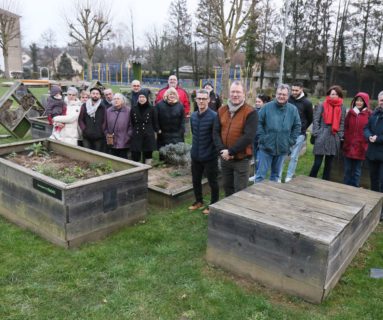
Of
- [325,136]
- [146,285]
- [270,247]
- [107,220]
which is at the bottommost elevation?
[146,285]

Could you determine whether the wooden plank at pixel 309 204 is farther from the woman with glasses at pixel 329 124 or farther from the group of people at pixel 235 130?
the woman with glasses at pixel 329 124

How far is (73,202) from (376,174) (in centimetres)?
Result: 425

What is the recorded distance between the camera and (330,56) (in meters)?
37.4

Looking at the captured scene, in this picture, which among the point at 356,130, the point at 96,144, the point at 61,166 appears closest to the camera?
the point at 61,166

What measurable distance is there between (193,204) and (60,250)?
6.92 ft

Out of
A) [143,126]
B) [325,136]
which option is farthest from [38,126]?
[325,136]

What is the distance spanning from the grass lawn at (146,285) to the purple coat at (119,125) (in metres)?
1.94

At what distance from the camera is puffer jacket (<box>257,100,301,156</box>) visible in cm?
525

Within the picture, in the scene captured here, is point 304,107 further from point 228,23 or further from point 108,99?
point 228,23

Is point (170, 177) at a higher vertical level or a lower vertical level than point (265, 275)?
higher

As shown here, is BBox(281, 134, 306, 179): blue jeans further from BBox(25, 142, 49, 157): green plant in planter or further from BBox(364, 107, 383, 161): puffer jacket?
BBox(25, 142, 49, 157): green plant in planter

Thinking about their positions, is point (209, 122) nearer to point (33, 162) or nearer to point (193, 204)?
point (193, 204)

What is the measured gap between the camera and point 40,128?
9.62 meters

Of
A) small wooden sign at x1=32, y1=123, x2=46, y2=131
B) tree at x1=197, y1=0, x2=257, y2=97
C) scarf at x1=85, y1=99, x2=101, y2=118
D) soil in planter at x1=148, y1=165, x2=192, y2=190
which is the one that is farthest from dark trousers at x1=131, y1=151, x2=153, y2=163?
tree at x1=197, y1=0, x2=257, y2=97
